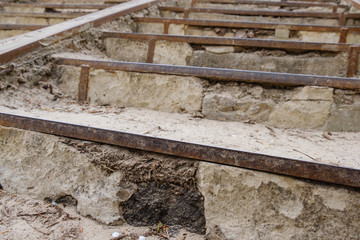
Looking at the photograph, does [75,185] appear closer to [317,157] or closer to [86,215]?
[86,215]

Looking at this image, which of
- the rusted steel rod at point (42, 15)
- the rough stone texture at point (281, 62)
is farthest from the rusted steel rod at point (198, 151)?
the rusted steel rod at point (42, 15)

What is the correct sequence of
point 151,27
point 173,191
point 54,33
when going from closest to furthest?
point 173,191 → point 54,33 → point 151,27

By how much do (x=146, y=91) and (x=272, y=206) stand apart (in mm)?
873

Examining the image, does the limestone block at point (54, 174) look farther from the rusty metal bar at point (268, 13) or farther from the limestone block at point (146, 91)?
the rusty metal bar at point (268, 13)

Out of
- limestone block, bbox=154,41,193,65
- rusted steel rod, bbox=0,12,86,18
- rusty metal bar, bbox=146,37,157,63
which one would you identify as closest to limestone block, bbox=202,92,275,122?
limestone block, bbox=154,41,193,65

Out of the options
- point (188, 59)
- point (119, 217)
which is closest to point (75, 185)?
point (119, 217)

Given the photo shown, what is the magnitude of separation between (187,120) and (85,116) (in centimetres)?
48

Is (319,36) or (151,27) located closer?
(319,36)

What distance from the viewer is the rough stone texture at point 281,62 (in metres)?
1.64

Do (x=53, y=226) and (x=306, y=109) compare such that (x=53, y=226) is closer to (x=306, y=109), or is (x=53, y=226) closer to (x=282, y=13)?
(x=306, y=109)

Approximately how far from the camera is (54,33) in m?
1.88

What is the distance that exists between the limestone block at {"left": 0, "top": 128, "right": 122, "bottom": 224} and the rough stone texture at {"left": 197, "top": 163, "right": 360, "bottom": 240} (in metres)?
0.37

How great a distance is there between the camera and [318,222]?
898 millimetres

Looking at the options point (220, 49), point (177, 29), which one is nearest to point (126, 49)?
point (177, 29)
